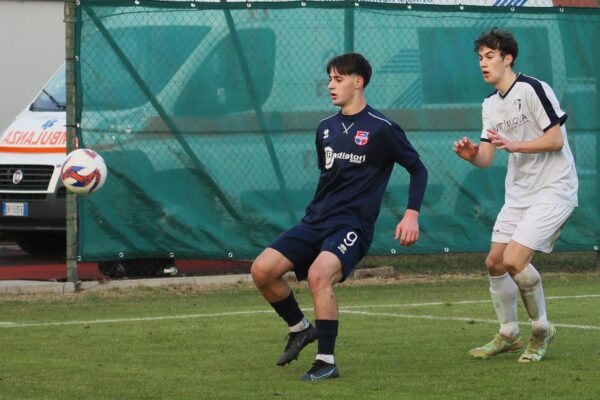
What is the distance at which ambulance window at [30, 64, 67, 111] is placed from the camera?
15.5 meters

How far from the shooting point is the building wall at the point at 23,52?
23.5 metres

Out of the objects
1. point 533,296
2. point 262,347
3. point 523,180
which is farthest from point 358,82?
point 262,347

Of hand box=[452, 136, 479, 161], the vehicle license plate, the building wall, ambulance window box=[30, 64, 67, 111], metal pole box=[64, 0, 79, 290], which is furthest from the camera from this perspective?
the building wall

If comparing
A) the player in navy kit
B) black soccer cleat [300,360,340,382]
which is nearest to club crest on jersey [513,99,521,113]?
the player in navy kit

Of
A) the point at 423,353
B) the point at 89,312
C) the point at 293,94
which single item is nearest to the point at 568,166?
the point at 423,353

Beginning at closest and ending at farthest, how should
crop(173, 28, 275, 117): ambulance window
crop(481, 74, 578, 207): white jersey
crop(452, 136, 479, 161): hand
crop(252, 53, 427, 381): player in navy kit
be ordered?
crop(252, 53, 427, 381): player in navy kit → crop(452, 136, 479, 161): hand → crop(481, 74, 578, 207): white jersey → crop(173, 28, 275, 117): ambulance window

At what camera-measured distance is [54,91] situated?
15703 mm

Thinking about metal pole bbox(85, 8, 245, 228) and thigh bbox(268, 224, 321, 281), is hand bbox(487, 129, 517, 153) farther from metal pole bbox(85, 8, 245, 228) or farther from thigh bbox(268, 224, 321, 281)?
metal pole bbox(85, 8, 245, 228)

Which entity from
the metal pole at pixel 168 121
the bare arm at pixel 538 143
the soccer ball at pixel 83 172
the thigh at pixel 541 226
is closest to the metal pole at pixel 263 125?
the metal pole at pixel 168 121

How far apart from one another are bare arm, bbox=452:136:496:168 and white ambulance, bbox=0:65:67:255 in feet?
24.0

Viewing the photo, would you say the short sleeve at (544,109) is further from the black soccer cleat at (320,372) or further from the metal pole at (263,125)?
the metal pole at (263,125)

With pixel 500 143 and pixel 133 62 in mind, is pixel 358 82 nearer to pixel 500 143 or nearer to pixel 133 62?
pixel 500 143

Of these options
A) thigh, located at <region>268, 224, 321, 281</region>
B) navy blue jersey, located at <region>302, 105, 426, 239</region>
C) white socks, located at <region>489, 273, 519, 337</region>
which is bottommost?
white socks, located at <region>489, 273, 519, 337</region>

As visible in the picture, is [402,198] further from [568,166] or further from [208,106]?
[568,166]
